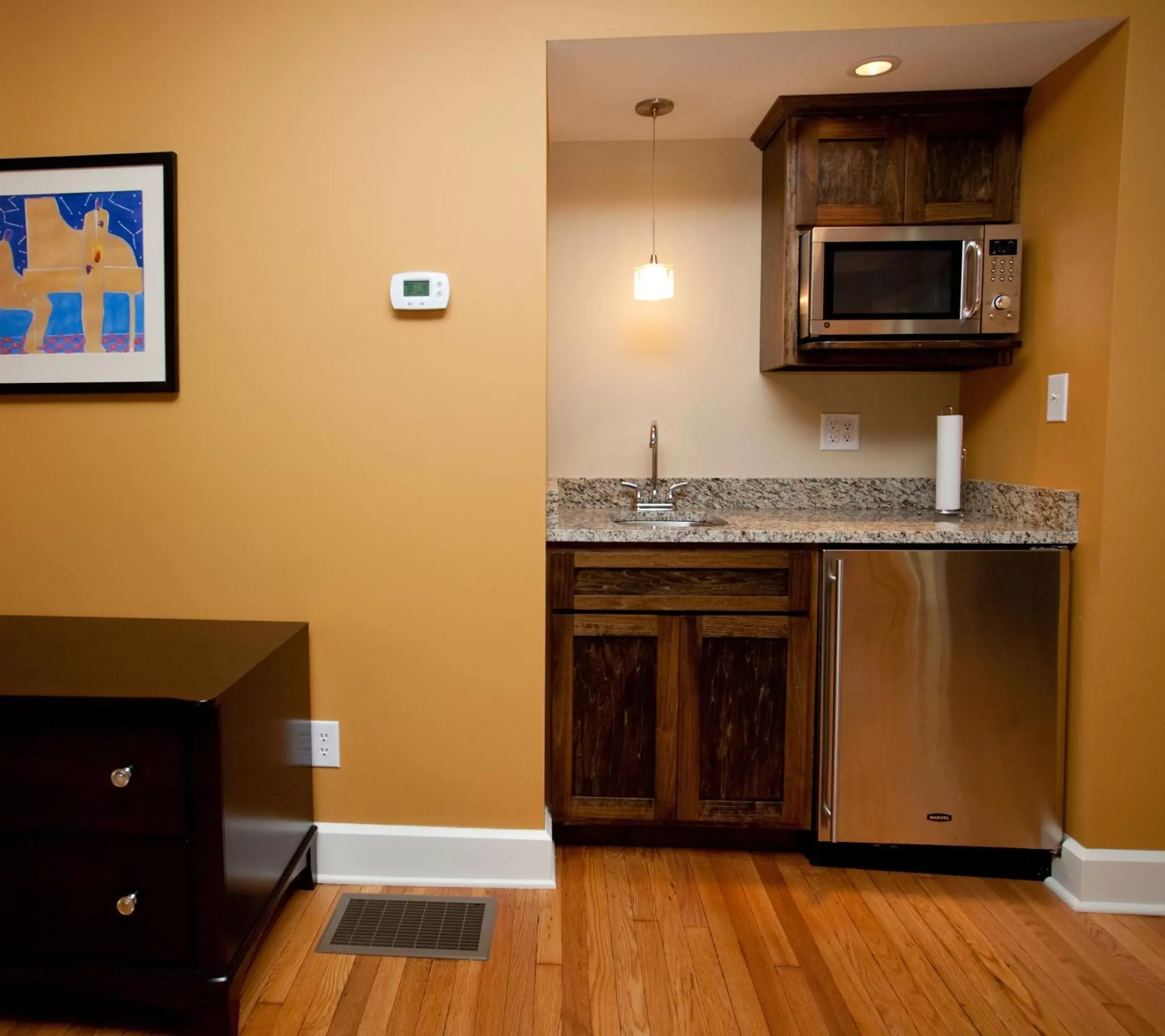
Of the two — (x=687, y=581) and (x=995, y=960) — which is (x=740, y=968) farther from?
(x=687, y=581)

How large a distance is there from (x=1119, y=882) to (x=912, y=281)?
1.61 metres

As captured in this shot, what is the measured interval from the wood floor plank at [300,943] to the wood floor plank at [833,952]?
1.11 metres

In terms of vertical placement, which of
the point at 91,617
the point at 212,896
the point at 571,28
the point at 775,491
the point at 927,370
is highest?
the point at 571,28

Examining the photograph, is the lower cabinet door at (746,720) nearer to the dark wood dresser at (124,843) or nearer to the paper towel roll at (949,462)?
the paper towel roll at (949,462)

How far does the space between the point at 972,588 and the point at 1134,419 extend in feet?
1.74

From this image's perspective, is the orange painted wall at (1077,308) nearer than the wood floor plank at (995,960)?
No

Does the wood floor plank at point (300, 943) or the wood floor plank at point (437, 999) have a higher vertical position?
the wood floor plank at point (300, 943)

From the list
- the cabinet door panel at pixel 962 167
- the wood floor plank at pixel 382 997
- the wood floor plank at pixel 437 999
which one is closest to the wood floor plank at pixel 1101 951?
the wood floor plank at pixel 437 999

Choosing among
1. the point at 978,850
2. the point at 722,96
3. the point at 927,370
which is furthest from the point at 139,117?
the point at 978,850

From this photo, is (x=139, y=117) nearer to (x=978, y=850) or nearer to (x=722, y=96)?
(x=722, y=96)

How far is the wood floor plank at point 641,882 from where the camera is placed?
186 cm

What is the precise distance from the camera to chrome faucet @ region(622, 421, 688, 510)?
2.51m

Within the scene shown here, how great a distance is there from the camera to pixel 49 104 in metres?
1.89

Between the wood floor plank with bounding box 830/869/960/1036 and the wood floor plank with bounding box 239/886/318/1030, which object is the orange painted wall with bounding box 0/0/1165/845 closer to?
the wood floor plank with bounding box 239/886/318/1030
